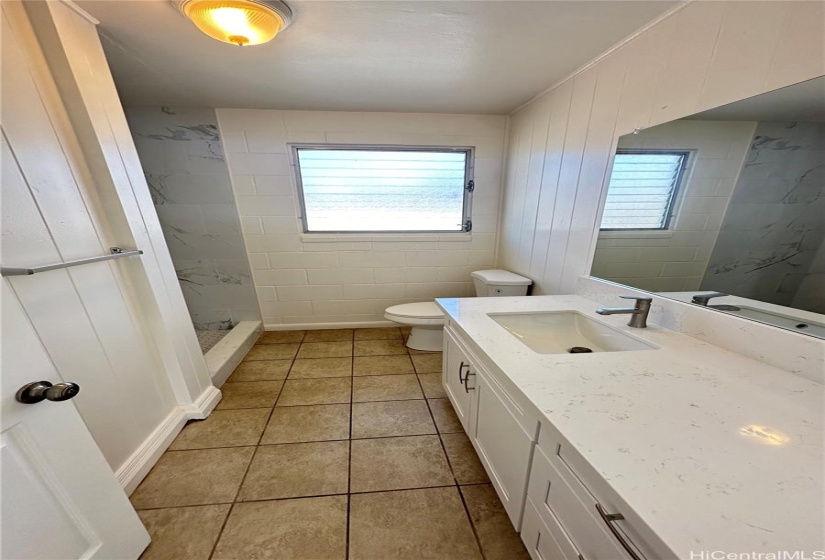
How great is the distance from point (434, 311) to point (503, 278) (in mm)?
638

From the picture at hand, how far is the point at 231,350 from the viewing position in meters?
2.15

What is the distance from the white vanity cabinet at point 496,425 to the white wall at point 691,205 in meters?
0.89

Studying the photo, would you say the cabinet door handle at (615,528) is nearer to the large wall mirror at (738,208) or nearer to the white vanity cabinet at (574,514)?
the white vanity cabinet at (574,514)

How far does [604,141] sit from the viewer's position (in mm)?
1396

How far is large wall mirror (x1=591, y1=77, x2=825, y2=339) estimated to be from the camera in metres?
0.77

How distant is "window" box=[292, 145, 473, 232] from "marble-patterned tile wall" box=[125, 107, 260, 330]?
2.17 feet

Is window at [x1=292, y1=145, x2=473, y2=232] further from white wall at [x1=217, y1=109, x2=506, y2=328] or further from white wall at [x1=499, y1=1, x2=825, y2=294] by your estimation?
white wall at [x1=499, y1=1, x2=825, y2=294]

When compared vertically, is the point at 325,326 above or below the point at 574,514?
below

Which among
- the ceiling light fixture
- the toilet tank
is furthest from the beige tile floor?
the ceiling light fixture

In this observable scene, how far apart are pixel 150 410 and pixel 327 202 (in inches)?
72.8

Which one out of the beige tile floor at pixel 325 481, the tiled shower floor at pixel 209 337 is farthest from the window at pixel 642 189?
the tiled shower floor at pixel 209 337

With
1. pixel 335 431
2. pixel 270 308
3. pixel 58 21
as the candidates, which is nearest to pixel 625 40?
pixel 58 21

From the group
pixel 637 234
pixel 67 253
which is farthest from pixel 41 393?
pixel 637 234

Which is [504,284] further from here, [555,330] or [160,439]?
[160,439]
